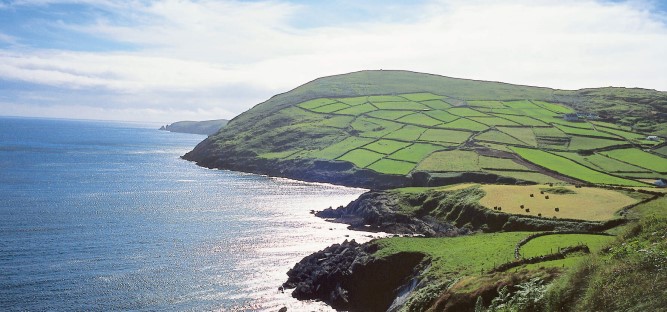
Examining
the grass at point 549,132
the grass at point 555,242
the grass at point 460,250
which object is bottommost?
the grass at point 460,250

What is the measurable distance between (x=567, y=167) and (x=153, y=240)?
102 metres

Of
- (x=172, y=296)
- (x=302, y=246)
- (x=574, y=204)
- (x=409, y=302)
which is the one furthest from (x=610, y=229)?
(x=172, y=296)

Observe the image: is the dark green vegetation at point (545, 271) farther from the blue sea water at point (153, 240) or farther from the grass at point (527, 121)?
the grass at point (527, 121)

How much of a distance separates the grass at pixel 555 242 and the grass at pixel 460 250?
1.73 metres

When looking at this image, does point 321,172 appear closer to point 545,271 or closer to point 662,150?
point 662,150

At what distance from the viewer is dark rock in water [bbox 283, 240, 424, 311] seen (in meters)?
60.8

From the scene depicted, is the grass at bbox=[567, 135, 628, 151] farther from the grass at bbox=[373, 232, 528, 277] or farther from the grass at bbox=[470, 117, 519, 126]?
the grass at bbox=[373, 232, 528, 277]

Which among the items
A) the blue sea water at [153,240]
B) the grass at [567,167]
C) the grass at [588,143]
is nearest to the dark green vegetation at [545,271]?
the blue sea water at [153,240]

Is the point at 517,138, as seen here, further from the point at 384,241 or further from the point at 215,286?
the point at 215,286

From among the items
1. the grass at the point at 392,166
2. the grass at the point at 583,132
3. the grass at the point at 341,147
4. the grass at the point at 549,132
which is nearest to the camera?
the grass at the point at 392,166

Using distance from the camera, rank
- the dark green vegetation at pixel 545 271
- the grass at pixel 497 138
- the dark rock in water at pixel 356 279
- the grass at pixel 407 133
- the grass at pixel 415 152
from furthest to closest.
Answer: the grass at pixel 407 133 → the grass at pixel 497 138 → the grass at pixel 415 152 → the dark rock in water at pixel 356 279 → the dark green vegetation at pixel 545 271

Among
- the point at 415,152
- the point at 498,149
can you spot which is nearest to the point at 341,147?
the point at 415,152

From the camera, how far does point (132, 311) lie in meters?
56.6

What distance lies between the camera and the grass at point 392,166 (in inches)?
5901
